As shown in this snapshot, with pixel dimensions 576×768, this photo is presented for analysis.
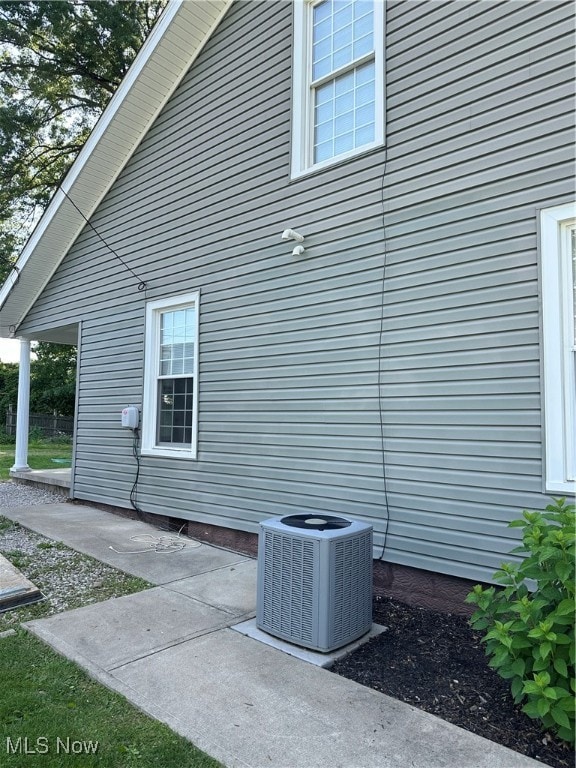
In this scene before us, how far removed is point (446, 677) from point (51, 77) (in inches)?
618

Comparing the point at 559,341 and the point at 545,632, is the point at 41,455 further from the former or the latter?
the point at 545,632

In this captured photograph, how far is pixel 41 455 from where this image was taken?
15.0 meters

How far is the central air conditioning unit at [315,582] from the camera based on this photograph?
3.17m

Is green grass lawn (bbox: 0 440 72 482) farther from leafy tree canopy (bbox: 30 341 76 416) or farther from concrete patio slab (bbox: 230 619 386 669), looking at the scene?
concrete patio slab (bbox: 230 619 386 669)

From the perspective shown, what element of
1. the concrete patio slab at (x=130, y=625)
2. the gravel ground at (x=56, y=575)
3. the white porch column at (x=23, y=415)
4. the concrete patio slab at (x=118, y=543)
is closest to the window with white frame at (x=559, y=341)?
the concrete patio slab at (x=130, y=625)

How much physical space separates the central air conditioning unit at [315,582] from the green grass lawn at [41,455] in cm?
938

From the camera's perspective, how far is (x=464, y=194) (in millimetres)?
3900

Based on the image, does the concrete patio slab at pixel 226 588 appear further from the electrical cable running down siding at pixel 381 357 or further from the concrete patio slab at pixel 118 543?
the electrical cable running down siding at pixel 381 357

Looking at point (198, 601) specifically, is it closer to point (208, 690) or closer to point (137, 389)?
point (208, 690)

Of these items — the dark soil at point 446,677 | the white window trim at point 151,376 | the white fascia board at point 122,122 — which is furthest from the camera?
the white window trim at point 151,376

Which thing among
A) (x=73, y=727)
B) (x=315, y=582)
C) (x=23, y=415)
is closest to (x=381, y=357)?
(x=315, y=582)

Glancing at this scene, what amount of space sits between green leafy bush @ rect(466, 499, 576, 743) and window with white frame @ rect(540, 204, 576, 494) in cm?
80

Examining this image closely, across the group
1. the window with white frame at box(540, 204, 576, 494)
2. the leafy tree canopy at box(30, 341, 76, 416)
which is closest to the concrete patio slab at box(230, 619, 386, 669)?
the window with white frame at box(540, 204, 576, 494)

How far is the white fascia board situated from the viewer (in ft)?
19.9
